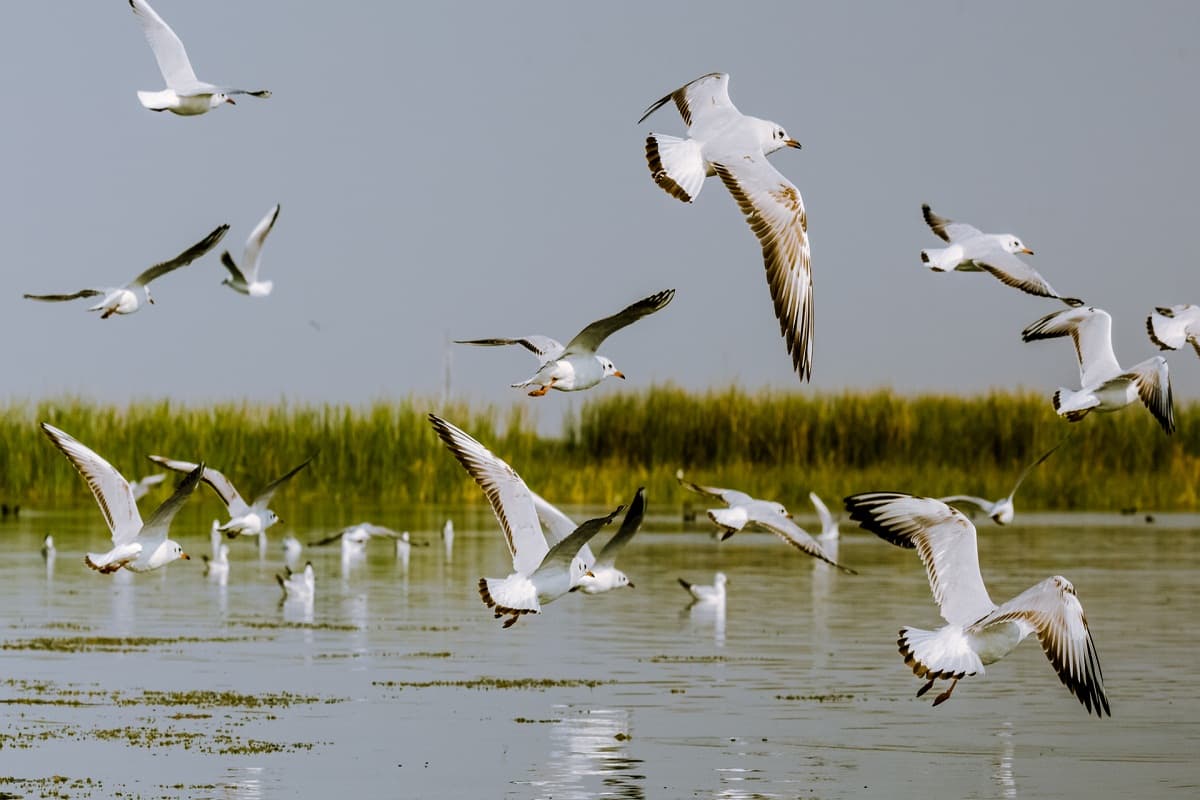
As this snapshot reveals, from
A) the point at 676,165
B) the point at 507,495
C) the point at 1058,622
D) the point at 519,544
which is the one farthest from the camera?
the point at 519,544

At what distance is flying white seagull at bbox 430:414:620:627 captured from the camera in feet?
46.5

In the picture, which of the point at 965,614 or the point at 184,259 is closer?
the point at 965,614

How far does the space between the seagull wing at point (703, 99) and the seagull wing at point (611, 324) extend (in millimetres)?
1268

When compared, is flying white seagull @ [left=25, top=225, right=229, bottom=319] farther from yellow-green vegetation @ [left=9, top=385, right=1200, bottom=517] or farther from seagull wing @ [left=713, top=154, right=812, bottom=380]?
yellow-green vegetation @ [left=9, top=385, right=1200, bottom=517]

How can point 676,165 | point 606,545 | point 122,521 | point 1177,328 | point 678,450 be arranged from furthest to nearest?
point 678,450, point 122,521, point 1177,328, point 606,545, point 676,165

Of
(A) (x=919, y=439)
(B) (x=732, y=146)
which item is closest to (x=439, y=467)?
(A) (x=919, y=439)

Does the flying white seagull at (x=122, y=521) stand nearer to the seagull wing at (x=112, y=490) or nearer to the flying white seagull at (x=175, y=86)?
the seagull wing at (x=112, y=490)

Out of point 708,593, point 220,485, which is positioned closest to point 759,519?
point 220,485

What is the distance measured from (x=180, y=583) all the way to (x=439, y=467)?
1681 cm

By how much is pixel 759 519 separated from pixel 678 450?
29721mm

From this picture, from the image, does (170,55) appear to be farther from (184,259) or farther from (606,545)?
(606,545)

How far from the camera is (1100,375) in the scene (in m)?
15.9

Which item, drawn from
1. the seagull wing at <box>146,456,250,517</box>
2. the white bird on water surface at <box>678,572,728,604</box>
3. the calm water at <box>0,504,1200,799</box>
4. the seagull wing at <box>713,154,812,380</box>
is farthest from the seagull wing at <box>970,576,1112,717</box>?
the white bird on water surface at <box>678,572,728,604</box>

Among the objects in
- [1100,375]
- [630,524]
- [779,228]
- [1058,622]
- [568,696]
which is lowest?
[568,696]
